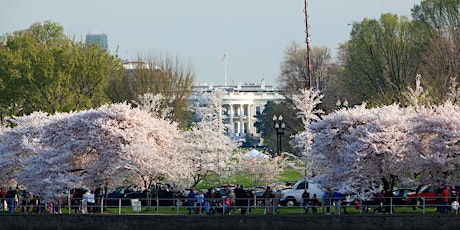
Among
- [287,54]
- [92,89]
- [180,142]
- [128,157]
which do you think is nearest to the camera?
[128,157]

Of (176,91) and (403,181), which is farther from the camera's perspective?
(176,91)

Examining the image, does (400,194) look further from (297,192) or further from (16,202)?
(16,202)

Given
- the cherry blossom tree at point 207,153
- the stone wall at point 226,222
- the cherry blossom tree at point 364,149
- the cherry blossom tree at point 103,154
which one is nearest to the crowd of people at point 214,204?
the stone wall at point 226,222

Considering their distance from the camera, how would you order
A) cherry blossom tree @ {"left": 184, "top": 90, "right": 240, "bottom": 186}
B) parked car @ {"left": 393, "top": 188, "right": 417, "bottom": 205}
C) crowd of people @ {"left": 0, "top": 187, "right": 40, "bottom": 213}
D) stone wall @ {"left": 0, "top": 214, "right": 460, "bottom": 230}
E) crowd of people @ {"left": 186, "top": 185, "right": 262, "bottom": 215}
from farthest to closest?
cherry blossom tree @ {"left": 184, "top": 90, "right": 240, "bottom": 186}
crowd of people @ {"left": 0, "top": 187, "right": 40, "bottom": 213}
parked car @ {"left": 393, "top": 188, "right": 417, "bottom": 205}
crowd of people @ {"left": 186, "top": 185, "right": 262, "bottom": 215}
stone wall @ {"left": 0, "top": 214, "right": 460, "bottom": 230}

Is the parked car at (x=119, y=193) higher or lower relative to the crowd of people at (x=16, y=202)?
higher

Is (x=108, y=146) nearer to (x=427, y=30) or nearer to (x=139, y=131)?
(x=139, y=131)

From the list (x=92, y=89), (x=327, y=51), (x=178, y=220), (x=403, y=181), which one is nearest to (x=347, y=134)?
(x=403, y=181)

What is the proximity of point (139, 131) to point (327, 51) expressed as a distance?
3604 inches

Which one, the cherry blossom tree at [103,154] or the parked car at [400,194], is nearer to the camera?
the parked car at [400,194]

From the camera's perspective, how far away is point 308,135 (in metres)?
66.2

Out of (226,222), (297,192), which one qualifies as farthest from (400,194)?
(226,222)

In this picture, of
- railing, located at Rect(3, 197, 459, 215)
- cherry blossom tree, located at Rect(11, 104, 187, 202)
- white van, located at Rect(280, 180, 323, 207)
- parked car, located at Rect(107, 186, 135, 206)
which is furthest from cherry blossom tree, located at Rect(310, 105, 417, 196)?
parked car, located at Rect(107, 186, 135, 206)

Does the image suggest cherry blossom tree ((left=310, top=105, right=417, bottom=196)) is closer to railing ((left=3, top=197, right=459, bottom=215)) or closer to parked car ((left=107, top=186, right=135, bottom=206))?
railing ((left=3, top=197, right=459, bottom=215))

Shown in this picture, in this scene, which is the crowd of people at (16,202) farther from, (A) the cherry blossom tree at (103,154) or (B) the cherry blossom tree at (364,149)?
(B) the cherry blossom tree at (364,149)
